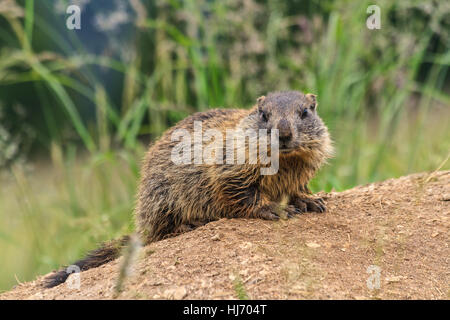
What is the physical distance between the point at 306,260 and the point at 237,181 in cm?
107

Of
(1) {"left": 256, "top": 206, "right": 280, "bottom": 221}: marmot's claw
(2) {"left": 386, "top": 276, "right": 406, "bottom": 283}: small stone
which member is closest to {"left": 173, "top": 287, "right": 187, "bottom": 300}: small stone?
(2) {"left": 386, "top": 276, "right": 406, "bottom": 283}: small stone

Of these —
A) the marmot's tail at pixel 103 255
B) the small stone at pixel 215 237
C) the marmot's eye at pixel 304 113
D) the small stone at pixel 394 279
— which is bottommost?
the marmot's tail at pixel 103 255

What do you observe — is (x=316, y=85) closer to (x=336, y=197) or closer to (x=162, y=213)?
(x=336, y=197)

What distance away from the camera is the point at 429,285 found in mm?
2846

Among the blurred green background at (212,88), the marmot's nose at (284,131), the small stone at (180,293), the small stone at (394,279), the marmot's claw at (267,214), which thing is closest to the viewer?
the small stone at (180,293)

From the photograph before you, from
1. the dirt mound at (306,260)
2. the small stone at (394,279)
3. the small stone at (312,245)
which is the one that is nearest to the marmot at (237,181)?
the dirt mound at (306,260)

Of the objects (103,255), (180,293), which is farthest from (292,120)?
(103,255)

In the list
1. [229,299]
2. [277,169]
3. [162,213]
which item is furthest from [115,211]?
[229,299]

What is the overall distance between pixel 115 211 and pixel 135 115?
1.05 meters

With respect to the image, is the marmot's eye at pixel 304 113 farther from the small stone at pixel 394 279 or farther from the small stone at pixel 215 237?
the small stone at pixel 394 279

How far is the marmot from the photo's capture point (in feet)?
12.6

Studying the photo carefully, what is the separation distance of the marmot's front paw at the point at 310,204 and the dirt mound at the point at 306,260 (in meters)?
0.08

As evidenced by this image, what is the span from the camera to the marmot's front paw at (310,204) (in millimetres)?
3941

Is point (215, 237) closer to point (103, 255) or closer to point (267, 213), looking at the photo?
point (267, 213)
